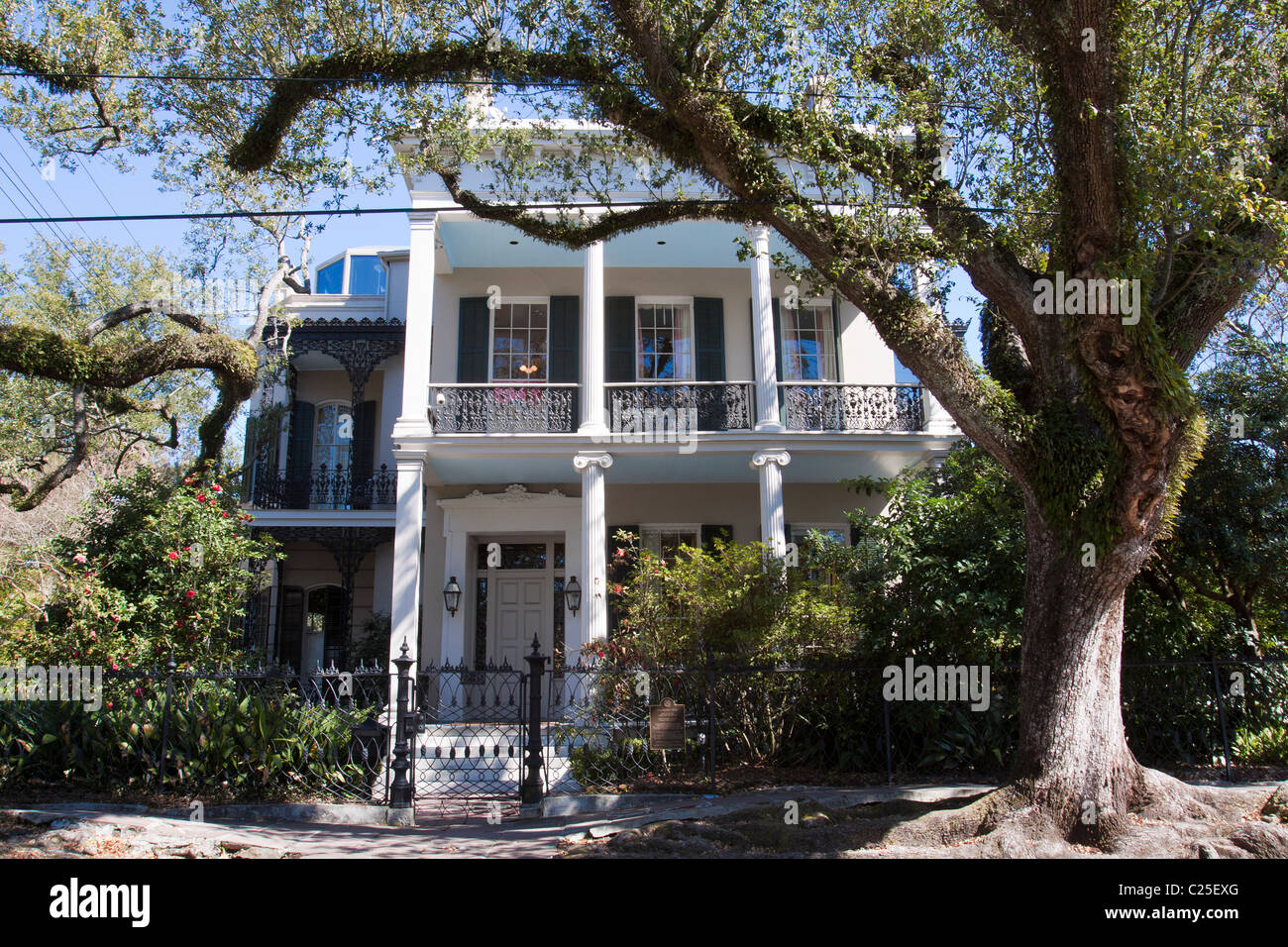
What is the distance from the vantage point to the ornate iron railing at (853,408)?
12812 mm

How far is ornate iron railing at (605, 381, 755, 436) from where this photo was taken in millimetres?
12719

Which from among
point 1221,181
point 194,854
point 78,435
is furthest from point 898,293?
point 78,435

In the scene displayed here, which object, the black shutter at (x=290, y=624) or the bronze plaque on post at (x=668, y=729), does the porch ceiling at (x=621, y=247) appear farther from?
the bronze plaque on post at (x=668, y=729)

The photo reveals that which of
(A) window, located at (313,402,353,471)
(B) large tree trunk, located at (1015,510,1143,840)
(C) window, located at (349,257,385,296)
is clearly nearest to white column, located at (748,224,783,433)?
(B) large tree trunk, located at (1015,510,1143,840)

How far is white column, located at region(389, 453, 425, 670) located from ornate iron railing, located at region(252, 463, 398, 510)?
2.12 m

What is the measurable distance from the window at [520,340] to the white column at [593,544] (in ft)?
7.87

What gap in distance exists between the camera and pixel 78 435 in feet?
32.4

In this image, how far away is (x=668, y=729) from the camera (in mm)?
8094

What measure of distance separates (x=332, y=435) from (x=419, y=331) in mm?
3880

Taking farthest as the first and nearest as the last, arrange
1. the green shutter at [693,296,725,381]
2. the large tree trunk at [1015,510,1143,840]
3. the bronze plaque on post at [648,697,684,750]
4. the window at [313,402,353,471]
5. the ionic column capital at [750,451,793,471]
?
the window at [313,402,353,471] → the green shutter at [693,296,725,381] → the ionic column capital at [750,451,793,471] → the bronze plaque on post at [648,697,684,750] → the large tree trunk at [1015,510,1143,840]

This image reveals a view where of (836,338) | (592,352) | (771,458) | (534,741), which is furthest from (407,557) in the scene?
(836,338)

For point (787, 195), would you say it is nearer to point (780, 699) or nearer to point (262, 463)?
point (780, 699)

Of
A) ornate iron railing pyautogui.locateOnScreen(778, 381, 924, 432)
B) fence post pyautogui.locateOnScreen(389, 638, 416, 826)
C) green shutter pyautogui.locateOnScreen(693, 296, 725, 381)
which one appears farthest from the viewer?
green shutter pyautogui.locateOnScreen(693, 296, 725, 381)

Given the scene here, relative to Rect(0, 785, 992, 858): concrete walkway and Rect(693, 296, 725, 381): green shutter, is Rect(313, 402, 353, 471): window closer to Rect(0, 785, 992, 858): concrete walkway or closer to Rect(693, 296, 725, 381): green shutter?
Rect(693, 296, 725, 381): green shutter
